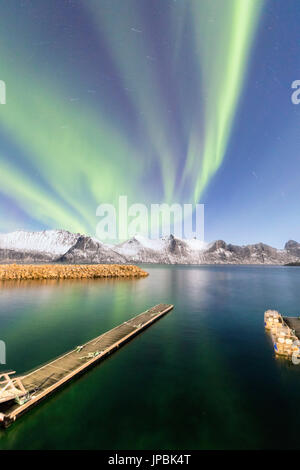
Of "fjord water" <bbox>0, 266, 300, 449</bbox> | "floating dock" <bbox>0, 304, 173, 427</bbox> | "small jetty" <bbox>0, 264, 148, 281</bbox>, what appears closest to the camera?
"fjord water" <bbox>0, 266, 300, 449</bbox>

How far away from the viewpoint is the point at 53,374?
17.7 metres

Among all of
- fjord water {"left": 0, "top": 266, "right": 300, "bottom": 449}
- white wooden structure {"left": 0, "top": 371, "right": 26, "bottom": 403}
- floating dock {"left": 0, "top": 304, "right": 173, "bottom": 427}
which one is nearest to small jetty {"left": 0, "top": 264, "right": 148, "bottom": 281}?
fjord water {"left": 0, "top": 266, "right": 300, "bottom": 449}

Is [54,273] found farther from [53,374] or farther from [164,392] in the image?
[164,392]

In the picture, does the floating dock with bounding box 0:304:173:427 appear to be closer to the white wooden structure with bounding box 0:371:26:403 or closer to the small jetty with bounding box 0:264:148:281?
the white wooden structure with bounding box 0:371:26:403

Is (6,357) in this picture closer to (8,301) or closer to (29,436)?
(29,436)

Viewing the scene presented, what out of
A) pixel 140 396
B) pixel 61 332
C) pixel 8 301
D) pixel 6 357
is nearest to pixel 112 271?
pixel 8 301

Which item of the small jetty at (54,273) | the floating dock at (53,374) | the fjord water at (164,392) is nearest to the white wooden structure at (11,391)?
the floating dock at (53,374)

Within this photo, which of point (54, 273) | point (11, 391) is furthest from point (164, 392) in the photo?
point (54, 273)

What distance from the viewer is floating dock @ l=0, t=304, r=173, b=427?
44.9 feet

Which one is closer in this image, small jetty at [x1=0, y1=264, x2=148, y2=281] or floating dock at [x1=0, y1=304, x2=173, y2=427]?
floating dock at [x1=0, y1=304, x2=173, y2=427]

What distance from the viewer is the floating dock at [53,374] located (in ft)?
44.9

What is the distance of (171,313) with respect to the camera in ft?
141
